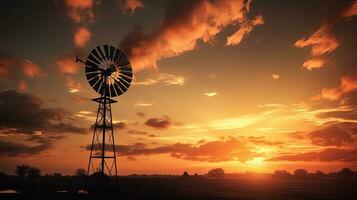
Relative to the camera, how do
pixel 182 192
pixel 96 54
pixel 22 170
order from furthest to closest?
1. pixel 22 170
2. pixel 182 192
3. pixel 96 54

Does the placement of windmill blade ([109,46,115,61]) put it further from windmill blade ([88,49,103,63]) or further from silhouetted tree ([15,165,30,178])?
silhouetted tree ([15,165,30,178])

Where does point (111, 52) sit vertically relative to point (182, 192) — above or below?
above

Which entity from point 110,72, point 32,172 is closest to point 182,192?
Result: point 110,72

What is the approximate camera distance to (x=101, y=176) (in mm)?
40250

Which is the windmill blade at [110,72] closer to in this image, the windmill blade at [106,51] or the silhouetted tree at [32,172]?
the windmill blade at [106,51]

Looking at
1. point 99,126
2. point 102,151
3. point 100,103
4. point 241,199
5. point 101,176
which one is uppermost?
point 100,103

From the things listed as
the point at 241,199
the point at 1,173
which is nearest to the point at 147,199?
the point at 241,199

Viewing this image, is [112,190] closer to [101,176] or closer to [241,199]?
[101,176]

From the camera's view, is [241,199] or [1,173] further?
[1,173]

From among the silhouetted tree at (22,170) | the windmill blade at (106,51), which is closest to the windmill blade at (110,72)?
the windmill blade at (106,51)

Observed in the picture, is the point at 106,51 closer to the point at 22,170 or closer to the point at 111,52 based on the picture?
the point at 111,52

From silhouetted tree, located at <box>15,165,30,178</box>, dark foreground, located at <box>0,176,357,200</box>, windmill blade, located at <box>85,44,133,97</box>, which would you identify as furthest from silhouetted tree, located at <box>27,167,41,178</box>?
windmill blade, located at <box>85,44,133,97</box>

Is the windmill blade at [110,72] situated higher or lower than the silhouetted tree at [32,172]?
higher

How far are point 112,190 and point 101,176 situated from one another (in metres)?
6.02
